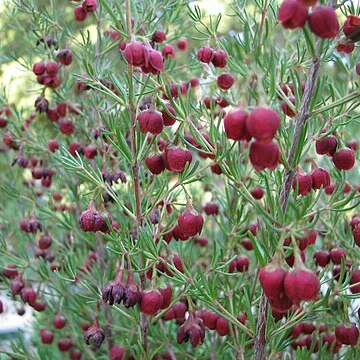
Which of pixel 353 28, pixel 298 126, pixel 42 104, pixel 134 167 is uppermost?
pixel 353 28

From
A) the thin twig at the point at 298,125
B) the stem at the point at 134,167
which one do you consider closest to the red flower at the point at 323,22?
the thin twig at the point at 298,125

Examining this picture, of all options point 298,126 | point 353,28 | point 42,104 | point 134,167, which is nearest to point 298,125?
point 298,126

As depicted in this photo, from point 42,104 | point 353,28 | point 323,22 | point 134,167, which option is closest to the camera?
point 323,22

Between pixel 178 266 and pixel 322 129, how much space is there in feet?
1.41

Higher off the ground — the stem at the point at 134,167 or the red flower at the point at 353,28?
the red flower at the point at 353,28

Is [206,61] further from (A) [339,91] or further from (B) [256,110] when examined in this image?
(B) [256,110]

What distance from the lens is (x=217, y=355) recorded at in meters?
1.37

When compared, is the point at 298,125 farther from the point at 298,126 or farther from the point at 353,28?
the point at 353,28

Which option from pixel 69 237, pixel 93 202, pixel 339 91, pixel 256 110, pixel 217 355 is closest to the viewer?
→ pixel 256 110

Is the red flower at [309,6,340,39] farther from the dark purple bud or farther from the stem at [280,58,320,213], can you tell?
the dark purple bud

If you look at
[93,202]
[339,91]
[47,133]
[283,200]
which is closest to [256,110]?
[283,200]

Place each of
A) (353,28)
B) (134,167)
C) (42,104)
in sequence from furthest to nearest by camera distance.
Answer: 1. (42,104)
2. (134,167)
3. (353,28)

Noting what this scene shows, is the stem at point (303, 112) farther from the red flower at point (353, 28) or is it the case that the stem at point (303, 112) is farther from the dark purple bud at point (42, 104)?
the dark purple bud at point (42, 104)

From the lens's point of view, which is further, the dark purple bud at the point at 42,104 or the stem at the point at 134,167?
the dark purple bud at the point at 42,104
